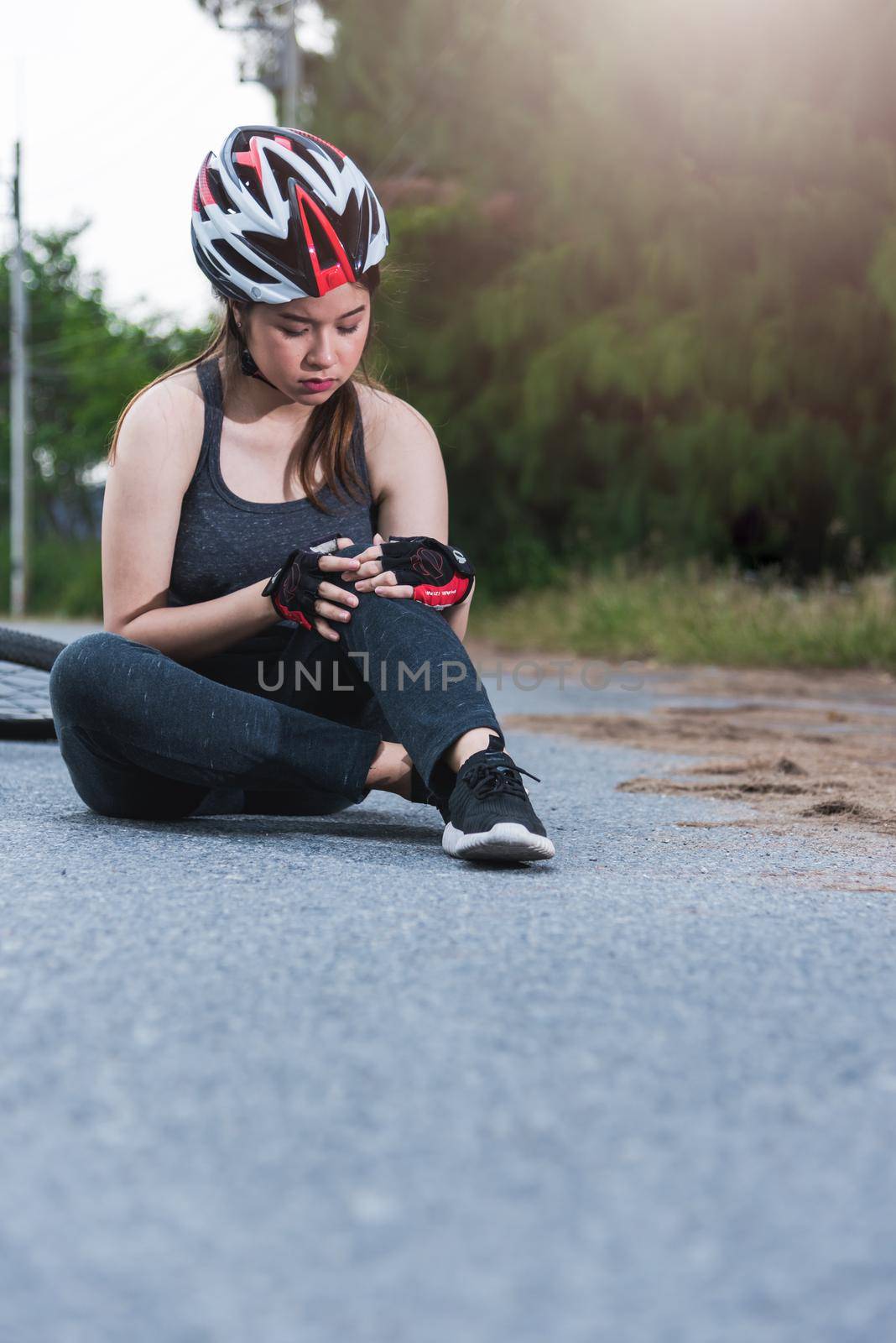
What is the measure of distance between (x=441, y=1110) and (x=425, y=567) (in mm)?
1436

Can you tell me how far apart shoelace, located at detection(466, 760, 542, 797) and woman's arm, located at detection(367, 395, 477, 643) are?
52 cm

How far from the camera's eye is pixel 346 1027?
1.54m

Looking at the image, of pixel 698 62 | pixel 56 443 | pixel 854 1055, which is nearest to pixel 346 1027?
pixel 854 1055

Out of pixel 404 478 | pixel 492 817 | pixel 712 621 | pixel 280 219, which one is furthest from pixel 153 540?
pixel 712 621

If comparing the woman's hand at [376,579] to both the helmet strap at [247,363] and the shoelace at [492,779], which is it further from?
the helmet strap at [247,363]

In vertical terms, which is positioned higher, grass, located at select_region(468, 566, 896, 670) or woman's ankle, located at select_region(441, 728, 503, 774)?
woman's ankle, located at select_region(441, 728, 503, 774)

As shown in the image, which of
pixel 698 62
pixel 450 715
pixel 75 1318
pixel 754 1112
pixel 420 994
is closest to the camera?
pixel 75 1318

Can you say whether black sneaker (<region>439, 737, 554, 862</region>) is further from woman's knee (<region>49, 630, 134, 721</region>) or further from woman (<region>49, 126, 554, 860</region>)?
woman's knee (<region>49, 630, 134, 721</region>)

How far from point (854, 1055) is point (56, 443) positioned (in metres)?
36.1

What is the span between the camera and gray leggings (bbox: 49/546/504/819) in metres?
2.55

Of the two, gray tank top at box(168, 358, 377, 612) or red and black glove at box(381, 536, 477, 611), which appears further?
gray tank top at box(168, 358, 377, 612)

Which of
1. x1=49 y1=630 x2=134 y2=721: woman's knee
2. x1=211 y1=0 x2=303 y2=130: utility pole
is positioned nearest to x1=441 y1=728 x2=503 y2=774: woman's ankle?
x1=49 y1=630 x2=134 y2=721: woman's knee

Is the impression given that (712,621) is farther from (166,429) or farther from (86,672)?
(86,672)

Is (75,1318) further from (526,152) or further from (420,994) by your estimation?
(526,152)
